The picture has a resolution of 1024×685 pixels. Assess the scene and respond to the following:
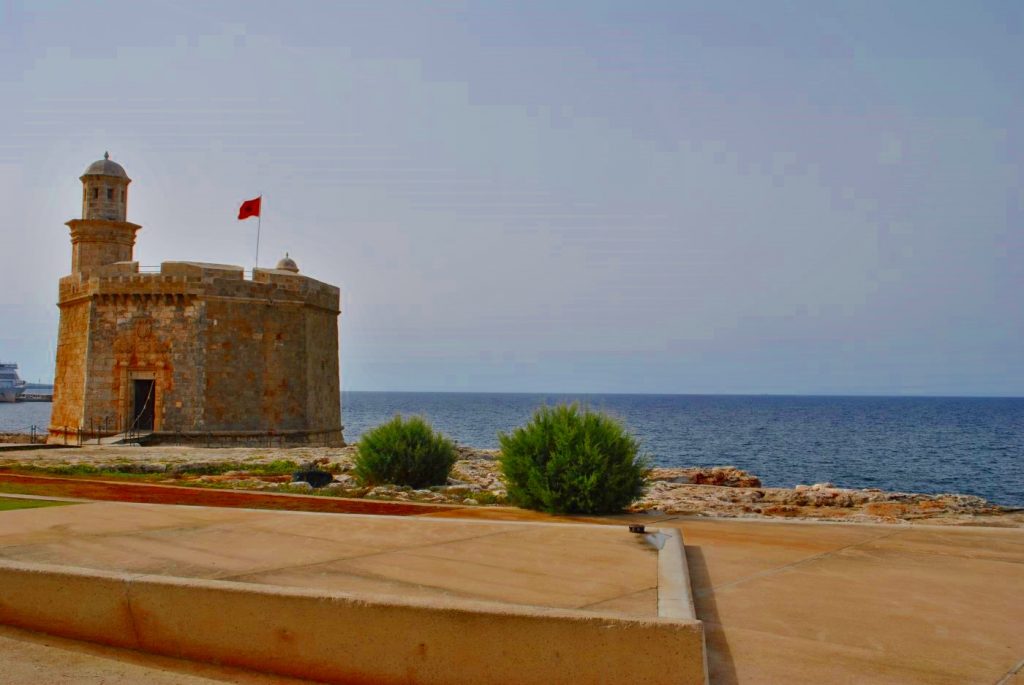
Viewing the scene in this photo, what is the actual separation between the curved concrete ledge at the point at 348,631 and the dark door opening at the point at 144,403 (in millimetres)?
24023

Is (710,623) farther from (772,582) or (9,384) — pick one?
(9,384)

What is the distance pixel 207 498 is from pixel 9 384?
18201cm

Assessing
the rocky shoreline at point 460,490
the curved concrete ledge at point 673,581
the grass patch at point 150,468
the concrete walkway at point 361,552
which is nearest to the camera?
the curved concrete ledge at point 673,581

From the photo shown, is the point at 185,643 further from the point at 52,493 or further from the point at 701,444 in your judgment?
the point at 701,444

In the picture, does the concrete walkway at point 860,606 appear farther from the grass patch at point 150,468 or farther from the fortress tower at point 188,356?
the fortress tower at point 188,356

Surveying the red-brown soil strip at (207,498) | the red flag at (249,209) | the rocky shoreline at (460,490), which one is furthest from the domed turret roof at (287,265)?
the red-brown soil strip at (207,498)

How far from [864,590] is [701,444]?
57161mm

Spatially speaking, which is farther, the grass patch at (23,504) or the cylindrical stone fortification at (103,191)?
the cylindrical stone fortification at (103,191)

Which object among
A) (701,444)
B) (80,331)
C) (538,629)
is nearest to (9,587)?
(538,629)

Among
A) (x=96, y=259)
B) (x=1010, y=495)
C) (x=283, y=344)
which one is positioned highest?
(x=96, y=259)

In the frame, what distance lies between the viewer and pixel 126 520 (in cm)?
823

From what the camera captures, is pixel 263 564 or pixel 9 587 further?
pixel 263 564

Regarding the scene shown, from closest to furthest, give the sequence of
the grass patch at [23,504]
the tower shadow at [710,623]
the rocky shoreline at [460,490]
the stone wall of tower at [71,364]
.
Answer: the tower shadow at [710,623] < the grass patch at [23,504] < the rocky shoreline at [460,490] < the stone wall of tower at [71,364]

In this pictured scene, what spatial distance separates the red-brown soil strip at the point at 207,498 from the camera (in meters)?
10.1
